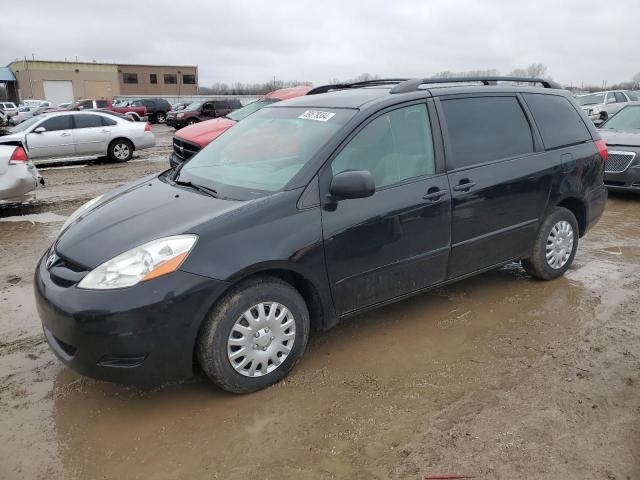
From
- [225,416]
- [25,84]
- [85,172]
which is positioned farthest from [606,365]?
[25,84]

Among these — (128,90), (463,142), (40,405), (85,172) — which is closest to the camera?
(40,405)

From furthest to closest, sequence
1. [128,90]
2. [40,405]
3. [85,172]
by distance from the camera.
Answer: [128,90] → [85,172] → [40,405]

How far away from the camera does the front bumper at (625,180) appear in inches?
318

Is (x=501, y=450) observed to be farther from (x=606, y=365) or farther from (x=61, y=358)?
(x=61, y=358)

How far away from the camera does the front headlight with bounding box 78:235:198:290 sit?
107 inches

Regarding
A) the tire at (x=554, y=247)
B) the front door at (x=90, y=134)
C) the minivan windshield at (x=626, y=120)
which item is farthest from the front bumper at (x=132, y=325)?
the front door at (x=90, y=134)

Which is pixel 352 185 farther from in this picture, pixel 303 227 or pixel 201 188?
pixel 201 188

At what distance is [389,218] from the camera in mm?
3451

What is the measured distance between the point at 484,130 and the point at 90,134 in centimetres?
1172

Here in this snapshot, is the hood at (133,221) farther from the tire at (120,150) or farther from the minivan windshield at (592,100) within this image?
Answer: the minivan windshield at (592,100)

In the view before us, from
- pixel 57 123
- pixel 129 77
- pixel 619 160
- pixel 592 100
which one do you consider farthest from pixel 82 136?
pixel 129 77

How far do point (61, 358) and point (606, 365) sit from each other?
3.36m

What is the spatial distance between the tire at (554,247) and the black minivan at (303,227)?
23 mm

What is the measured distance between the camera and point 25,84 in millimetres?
62750
